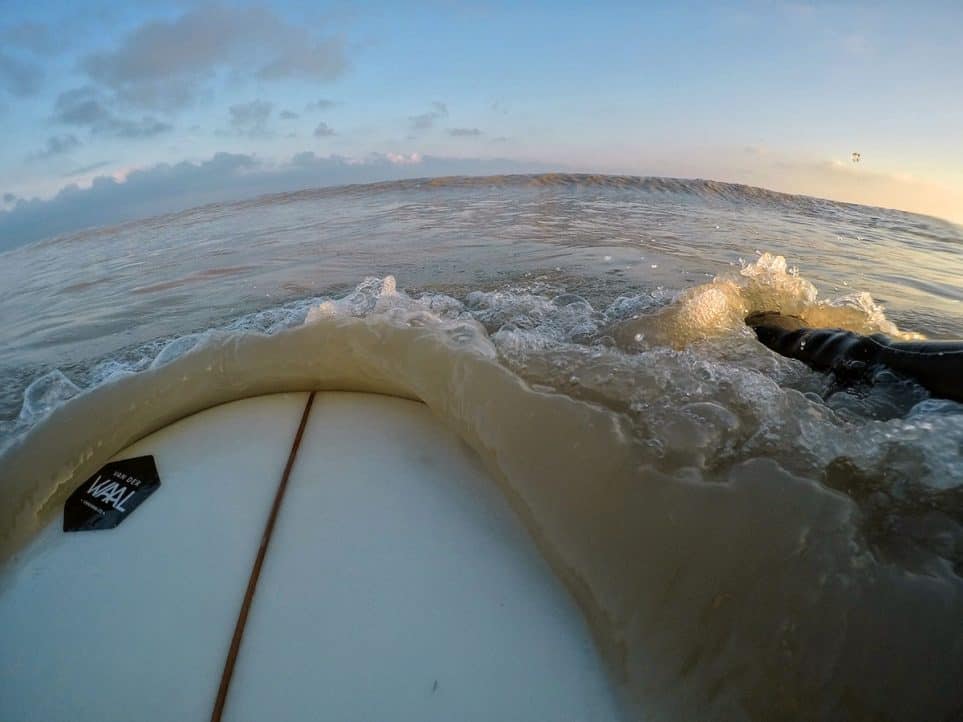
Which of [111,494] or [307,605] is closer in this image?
[307,605]

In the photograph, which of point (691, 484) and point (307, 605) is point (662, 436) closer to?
point (691, 484)

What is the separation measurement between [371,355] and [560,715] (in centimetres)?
159

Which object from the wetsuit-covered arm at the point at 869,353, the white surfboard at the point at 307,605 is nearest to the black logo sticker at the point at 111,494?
the white surfboard at the point at 307,605

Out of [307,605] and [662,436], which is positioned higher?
[662,436]

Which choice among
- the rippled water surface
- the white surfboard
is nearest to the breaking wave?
the rippled water surface

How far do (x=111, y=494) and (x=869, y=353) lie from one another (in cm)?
329

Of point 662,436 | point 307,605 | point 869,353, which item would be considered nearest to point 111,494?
point 307,605

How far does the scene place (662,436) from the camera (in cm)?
154

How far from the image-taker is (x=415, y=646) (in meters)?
1.18

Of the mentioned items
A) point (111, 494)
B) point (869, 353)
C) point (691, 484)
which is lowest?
point (111, 494)

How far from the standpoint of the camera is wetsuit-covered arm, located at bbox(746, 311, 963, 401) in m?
1.88

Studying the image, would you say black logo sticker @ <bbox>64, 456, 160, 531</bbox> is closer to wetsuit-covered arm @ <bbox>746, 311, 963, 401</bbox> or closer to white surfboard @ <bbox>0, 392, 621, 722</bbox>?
white surfboard @ <bbox>0, 392, 621, 722</bbox>

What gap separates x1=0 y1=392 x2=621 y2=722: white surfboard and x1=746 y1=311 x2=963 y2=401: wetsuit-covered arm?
1.81 meters

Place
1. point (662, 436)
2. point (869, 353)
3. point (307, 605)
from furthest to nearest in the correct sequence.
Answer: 1. point (869, 353)
2. point (662, 436)
3. point (307, 605)
